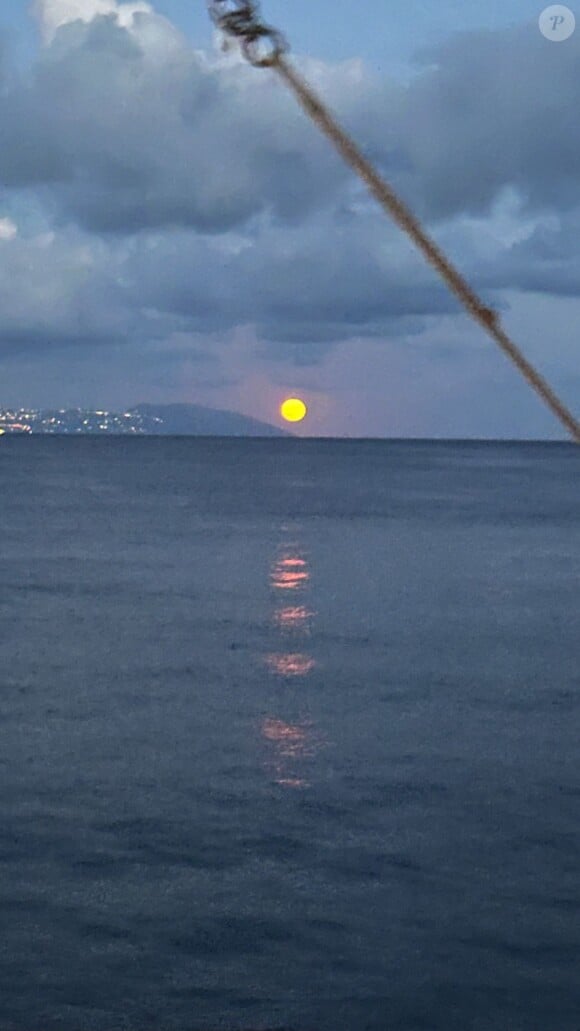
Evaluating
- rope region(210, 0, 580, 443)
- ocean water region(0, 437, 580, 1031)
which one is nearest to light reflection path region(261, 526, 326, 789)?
ocean water region(0, 437, 580, 1031)

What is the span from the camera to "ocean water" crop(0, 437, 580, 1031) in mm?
26297

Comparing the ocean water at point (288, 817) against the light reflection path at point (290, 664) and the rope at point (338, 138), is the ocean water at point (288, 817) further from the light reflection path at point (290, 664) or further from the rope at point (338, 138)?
the rope at point (338, 138)

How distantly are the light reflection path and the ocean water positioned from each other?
21 centimetres

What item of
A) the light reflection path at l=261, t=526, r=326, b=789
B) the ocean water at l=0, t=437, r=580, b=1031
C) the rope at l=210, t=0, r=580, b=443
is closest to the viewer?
the rope at l=210, t=0, r=580, b=443

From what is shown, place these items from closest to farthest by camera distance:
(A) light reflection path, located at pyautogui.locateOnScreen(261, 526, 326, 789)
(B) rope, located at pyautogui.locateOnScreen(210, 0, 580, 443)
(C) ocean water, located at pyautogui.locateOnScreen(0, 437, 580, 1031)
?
(B) rope, located at pyautogui.locateOnScreen(210, 0, 580, 443) → (C) ocean water, located at pyautogui.locateOnScreen(0, 437, 580, 1031) → (A) light reflection path, located at pyautogui.locateOnScreen(261, 526, 326, 789)

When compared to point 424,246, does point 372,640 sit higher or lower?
lower

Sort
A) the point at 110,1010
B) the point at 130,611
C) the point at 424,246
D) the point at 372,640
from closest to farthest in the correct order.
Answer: the point at 424,246 → the point at 110,1010 → the point at 372,640 → the point at 130,611

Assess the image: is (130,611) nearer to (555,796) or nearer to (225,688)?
(225,688)

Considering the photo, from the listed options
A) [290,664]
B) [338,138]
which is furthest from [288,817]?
[338,138]

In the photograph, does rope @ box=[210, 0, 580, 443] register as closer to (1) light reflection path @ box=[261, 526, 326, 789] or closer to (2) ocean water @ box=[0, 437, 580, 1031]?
(2) ocean water @ box=[0, 437, 580, 1031]

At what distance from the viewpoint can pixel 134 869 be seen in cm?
3178

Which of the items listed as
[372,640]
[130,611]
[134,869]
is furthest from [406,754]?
[130,611]

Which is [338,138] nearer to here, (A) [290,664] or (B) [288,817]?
(B) [288,817]

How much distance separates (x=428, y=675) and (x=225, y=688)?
29.8ft
